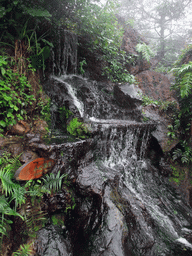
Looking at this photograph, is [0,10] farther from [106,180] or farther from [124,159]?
[124,159]

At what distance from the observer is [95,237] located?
2402 millimetres

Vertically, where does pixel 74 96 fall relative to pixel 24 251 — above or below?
above

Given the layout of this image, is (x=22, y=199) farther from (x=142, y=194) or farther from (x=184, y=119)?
(x=184, y=119)

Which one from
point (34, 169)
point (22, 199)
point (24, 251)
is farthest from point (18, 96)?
point (24, 251)

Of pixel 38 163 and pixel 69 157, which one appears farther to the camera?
pixel 69 157

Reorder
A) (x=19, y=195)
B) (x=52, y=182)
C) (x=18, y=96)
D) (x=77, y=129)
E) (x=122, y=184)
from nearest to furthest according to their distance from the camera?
(x=19, y=195), (x=52, y=182), (x=18, y=96), (x=122, y=184), (x=77, y=129)

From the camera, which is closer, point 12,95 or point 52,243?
point 52,243

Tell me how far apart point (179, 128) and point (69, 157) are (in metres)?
5.02

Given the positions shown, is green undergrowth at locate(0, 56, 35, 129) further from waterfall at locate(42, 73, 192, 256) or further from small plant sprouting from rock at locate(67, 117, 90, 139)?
small plant sprouting from rock at locate(67, 117, 90, 139)

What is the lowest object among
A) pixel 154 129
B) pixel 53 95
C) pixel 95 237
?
pixel 95 237

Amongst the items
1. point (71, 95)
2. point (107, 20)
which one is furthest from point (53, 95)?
point (107, 20)

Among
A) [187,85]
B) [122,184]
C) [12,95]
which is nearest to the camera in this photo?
[12,95]

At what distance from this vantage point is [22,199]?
2.20 metres

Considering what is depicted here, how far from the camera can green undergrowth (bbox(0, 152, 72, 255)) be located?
2.05 m
